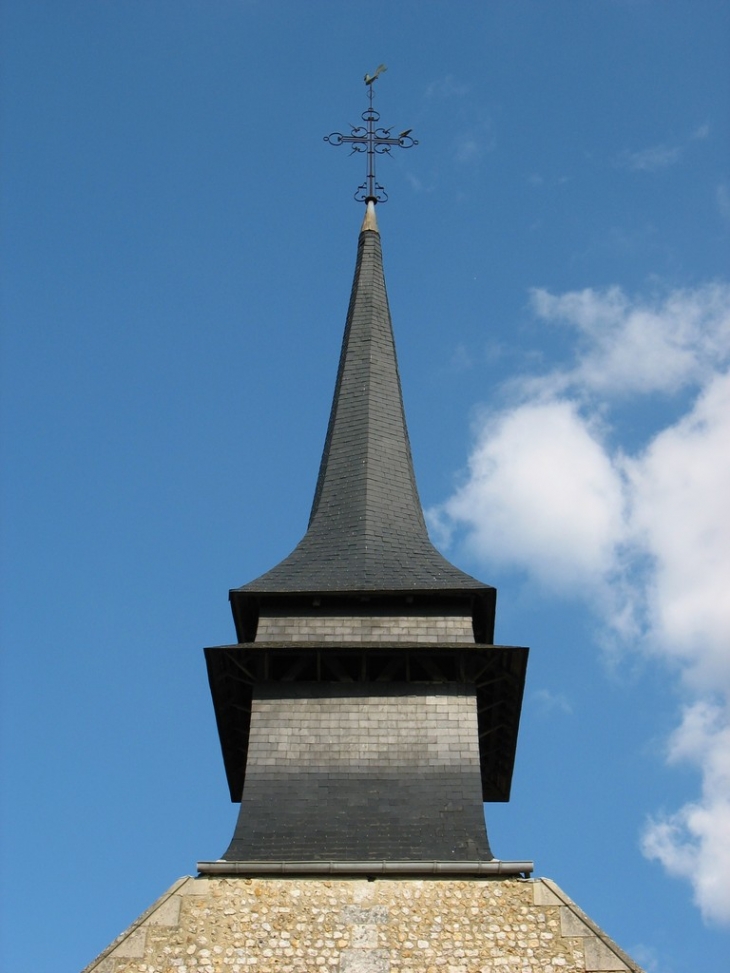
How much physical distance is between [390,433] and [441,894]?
897cm

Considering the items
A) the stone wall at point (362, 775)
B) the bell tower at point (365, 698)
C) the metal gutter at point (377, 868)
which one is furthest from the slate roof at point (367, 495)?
the metal gutter at point (377, 868)

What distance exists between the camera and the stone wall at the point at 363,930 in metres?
16.0

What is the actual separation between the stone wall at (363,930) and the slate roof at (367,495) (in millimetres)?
4538

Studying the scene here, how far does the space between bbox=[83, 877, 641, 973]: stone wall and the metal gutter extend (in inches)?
4.1

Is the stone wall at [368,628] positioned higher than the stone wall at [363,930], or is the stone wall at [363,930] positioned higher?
the stone wall at [368,628]

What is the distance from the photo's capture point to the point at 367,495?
73.6 ft

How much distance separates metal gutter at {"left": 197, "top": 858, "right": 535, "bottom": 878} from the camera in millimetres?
16828

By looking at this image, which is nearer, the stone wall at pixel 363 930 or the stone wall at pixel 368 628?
the stone wall at pixel 363 930

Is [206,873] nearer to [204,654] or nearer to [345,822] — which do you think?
[345,822]

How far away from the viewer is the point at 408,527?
22172mm

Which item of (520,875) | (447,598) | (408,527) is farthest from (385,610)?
(520,875)

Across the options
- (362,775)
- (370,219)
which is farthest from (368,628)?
(370,219)

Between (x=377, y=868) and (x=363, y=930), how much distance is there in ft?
2.57

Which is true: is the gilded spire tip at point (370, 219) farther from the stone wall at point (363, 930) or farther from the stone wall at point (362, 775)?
the stone wall at point (363, 930)
